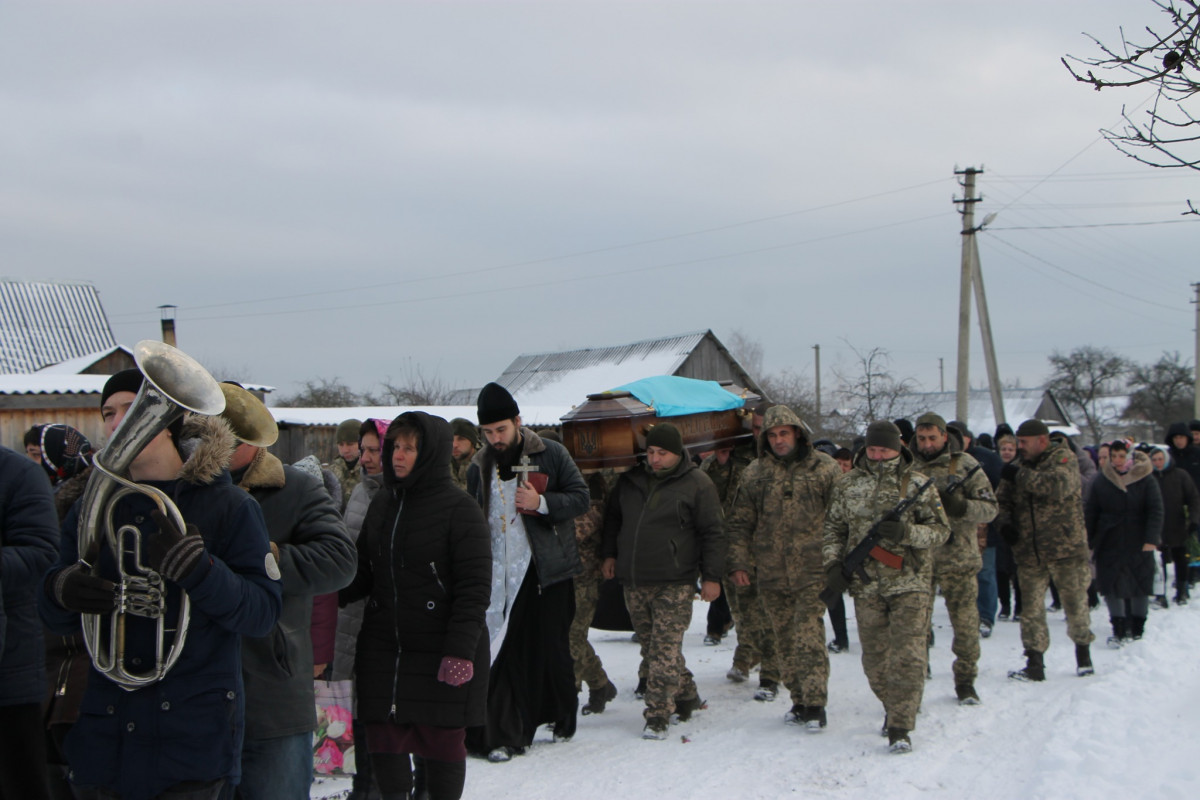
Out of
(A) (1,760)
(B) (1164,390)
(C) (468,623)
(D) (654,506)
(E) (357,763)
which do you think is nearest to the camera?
(A) (1,760)

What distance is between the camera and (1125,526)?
32.4ft

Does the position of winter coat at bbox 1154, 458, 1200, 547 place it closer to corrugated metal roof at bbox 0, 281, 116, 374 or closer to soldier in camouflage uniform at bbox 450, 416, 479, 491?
soldier in camouflage uniform at bbox 450, 416, 479, 491

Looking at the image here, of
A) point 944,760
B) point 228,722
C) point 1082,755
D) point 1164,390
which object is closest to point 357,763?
point 228,722

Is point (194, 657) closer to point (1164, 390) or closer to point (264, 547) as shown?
point (264, 547)

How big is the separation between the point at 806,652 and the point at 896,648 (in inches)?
26.5

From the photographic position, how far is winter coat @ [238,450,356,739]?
3.57 m

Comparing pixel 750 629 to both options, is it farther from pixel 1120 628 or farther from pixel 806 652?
pixel 1120 628

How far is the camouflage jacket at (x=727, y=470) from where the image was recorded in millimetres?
8828

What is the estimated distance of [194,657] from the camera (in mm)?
2953

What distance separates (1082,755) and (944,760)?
736mm

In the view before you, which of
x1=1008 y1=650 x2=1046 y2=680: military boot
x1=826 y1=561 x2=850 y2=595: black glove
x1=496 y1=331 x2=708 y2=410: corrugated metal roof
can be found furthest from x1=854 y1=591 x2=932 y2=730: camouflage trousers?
x1=496 y1=331 x2=708 y2=410: corrugated metal roof

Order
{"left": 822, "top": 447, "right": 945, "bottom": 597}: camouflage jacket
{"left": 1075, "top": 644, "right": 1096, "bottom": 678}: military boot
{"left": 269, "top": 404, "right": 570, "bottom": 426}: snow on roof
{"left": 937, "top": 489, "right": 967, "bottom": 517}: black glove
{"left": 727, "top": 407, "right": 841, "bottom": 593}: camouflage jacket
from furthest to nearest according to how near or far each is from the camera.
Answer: {"left": 269, "top": 404, "right": 570, "bottom": 426}: snow on roof, {"left": 1075, "top": 644, "right": 1096, "bottom": 678}: military boot, {"left": 937, "top": 489, "right": 967, "bottom": 517}: black glove, {"left": 727, "top": 407, "right": 841, "bottom": 593}: camouflage jacket, {"left": 822, "top": 447, "right": 945, "bottom": 597}: camouflage jacket

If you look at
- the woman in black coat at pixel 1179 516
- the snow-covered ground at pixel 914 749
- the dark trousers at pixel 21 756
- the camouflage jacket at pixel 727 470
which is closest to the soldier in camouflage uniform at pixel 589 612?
the snow-covered ground at pixel 914 749

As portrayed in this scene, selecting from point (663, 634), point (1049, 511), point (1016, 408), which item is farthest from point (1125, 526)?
point (1016, 408)
